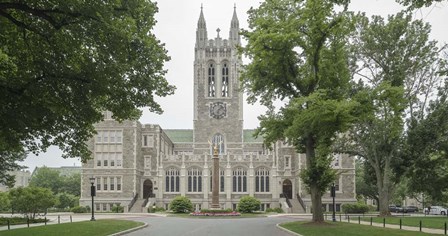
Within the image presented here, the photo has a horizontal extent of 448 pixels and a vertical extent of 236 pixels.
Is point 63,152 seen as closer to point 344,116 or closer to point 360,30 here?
point 344,116

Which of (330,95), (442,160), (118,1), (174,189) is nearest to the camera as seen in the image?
(118,1)

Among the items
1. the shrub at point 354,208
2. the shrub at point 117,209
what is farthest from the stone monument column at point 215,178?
the shrub at point 354,208

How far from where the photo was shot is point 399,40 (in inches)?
1636

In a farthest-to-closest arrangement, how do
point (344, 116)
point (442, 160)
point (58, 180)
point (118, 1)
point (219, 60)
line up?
point (58, 180), point (219, 60), point (442, 160), point (344, 116), point (118, 1)

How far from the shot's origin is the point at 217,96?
81.5 m

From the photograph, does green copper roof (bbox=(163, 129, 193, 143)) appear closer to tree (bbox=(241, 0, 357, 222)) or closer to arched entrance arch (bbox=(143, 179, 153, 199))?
arched entrance arch (bbox=(143, 179, 153, 199))

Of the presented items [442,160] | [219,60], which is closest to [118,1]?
[442,160]

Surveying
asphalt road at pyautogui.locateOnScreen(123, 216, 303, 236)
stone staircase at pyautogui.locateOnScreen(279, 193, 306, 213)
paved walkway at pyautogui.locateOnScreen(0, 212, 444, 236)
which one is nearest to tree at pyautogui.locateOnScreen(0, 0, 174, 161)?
asphalt road at pyautogui.locateOnScreen(123, 216, 303, 236)

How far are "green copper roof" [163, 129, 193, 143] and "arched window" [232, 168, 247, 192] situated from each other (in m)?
20.8

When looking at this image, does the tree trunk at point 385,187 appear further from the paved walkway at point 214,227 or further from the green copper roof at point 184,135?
the green copper roof at point 184,135

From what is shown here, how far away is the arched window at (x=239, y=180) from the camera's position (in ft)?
224

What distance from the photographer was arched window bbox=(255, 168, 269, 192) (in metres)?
68.1

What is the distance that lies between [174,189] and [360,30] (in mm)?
35571

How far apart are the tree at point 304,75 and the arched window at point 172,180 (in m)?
35.7
